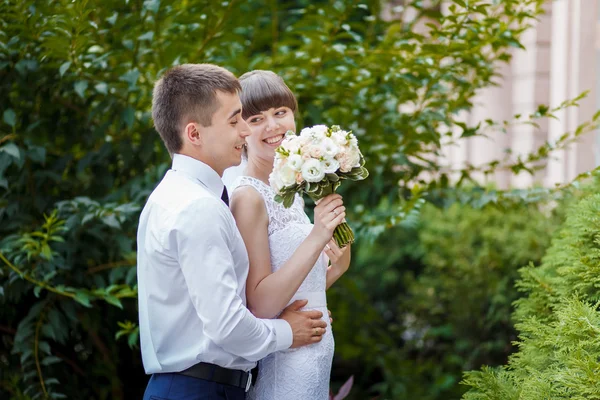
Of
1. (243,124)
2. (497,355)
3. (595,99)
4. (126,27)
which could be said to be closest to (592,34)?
(595,99)

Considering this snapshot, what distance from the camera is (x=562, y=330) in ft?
7.68

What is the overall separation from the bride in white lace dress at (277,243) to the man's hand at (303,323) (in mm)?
33

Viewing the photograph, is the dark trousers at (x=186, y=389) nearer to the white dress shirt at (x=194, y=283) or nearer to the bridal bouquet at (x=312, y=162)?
the white dress shirt at (x=194, y=283)

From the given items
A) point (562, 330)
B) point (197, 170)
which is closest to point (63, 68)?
point (197, 170)

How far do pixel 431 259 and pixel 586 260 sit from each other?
3.69 meters

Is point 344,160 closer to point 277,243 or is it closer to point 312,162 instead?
point 312,162

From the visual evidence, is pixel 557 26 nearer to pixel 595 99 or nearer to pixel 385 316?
pixel 595 99

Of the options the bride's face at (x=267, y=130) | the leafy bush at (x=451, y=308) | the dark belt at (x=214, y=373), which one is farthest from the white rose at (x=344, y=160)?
the leafy bush at (x=451, y=308)

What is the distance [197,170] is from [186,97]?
25cm

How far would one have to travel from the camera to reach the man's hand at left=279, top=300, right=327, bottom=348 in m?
2.48

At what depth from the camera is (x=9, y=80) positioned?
12.3ft

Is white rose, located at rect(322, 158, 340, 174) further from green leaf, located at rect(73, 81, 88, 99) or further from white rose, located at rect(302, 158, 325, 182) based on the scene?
green leaf, located at rect(73, 81, 88, 99)

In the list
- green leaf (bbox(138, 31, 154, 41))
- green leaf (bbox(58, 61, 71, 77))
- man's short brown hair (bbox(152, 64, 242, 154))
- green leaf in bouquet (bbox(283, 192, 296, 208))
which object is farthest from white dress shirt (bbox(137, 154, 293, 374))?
green leaf (bbox(138, 31, 154, 41))

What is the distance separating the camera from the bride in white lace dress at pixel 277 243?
93.4 inches
